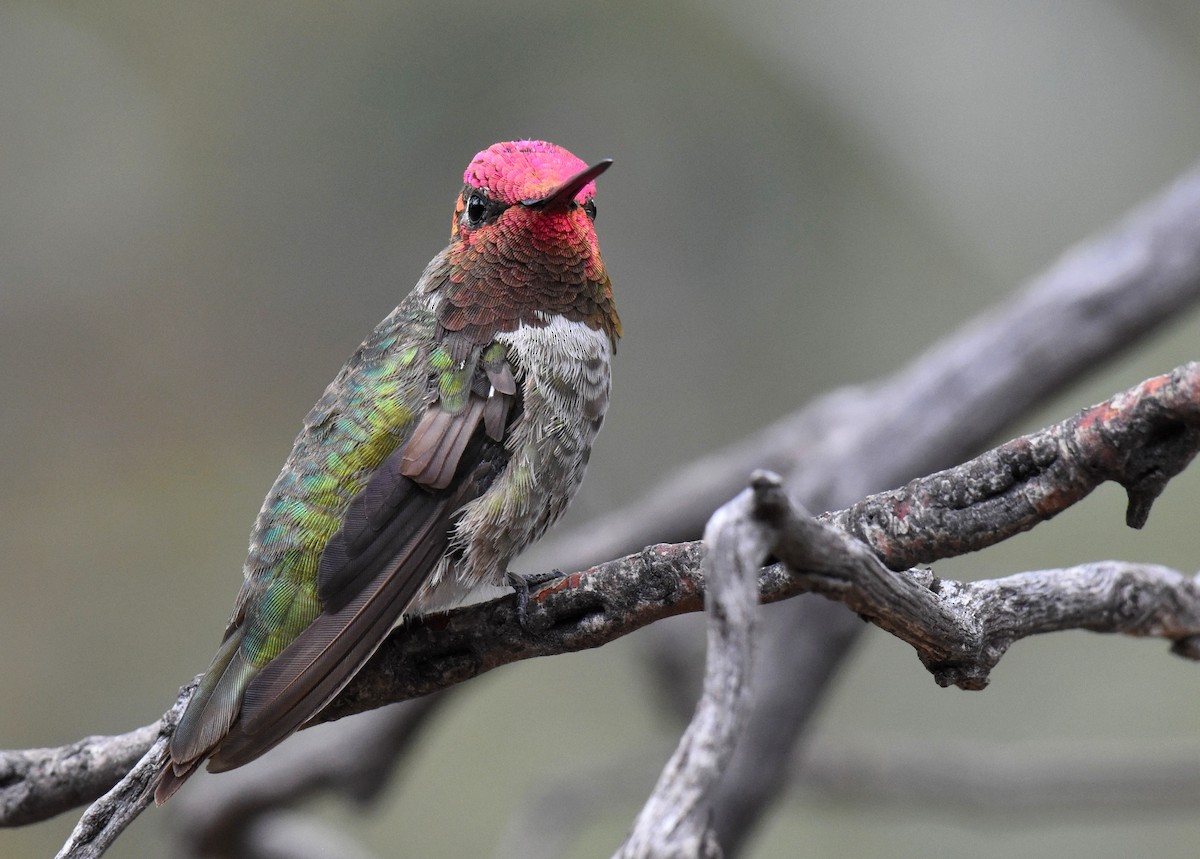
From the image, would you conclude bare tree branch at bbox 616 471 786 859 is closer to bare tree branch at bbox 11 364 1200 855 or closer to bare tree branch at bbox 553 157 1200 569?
bare tree branch at bbox 11 364 1200 855

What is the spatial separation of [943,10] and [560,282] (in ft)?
16.3

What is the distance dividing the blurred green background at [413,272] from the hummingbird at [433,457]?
4.12 meters

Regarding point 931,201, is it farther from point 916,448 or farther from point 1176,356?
point 916,448

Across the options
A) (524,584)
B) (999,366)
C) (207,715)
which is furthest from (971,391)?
(207,715)

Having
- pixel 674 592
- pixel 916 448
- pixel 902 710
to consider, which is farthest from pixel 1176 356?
pixel 674 592

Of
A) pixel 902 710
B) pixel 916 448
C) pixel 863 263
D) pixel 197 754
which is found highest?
pixel 863 263

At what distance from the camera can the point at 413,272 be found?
687cm

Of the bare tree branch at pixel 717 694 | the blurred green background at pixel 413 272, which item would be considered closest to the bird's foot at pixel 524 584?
the bare tree branch at pixel 717 694

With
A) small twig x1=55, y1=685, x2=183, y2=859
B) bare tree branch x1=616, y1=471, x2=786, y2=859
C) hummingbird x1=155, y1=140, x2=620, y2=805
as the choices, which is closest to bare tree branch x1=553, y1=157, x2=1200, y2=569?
hummingbird x1=155, y1=140, x2=620, y2=805

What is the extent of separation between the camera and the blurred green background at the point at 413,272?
260 inches

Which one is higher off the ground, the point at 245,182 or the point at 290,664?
the point at 245,182

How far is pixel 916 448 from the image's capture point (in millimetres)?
3566

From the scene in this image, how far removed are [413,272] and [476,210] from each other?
182 inches

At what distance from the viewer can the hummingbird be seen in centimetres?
176
